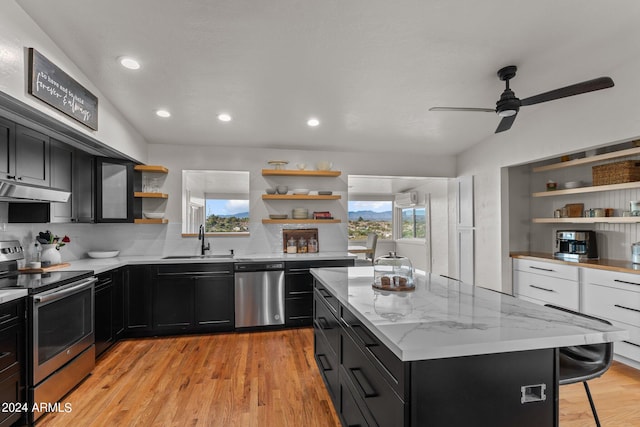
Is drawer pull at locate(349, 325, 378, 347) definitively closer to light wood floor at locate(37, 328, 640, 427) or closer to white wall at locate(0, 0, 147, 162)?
light wood floor at locate(37, 328, 640, 427)

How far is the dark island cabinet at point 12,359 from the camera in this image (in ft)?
6.51

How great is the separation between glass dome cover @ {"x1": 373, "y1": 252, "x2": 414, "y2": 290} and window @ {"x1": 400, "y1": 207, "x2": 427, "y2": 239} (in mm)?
5225

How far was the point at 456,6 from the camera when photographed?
7.36 ft

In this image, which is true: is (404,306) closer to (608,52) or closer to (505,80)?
(505,80)

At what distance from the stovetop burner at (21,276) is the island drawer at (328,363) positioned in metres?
1.95

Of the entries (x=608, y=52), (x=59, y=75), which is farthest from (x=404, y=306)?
(x=608, y=52)

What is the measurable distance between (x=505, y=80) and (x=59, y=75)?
359cm

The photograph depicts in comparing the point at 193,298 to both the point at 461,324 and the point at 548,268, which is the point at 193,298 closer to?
the point at 461,324

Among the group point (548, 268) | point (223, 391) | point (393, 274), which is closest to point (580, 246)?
point (548, 268)

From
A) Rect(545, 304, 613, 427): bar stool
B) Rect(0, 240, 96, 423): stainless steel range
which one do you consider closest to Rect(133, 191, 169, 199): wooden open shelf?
Rect(0, 240, 96, 423): stainless steel range

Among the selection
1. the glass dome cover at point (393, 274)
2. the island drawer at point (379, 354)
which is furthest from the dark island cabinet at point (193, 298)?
the island drawer at point (379, 354)

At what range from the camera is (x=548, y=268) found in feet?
12.9

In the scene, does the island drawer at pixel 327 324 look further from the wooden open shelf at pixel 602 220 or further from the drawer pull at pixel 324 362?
the wooden open shelf at pixel 602 220

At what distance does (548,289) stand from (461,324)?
3275 millimetres
